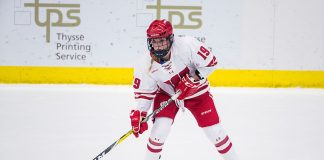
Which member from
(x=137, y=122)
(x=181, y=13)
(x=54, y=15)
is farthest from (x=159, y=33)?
(x=54, y=15)

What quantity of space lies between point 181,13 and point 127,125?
2.72m

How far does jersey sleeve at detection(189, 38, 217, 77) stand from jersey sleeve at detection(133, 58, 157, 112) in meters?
0.26

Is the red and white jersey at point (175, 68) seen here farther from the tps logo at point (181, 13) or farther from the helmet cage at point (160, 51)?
the tps logo at point (181, 13)

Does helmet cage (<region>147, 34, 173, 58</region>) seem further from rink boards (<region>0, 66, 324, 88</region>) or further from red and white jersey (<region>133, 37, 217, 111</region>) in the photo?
rink boards (<region>0, 66, 324, 88</region>)

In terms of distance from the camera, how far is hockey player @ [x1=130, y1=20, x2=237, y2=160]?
2322 millimetres

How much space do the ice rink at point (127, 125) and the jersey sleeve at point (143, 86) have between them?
0.52 metres

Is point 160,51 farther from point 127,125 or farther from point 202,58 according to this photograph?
point 127,125

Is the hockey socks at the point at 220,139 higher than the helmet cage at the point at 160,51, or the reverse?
the helmet cage at the point at 160,51

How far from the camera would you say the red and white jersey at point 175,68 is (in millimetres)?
2320

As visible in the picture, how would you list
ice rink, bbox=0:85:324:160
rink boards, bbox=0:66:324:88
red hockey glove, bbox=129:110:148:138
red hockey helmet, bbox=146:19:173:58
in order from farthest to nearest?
rink boards, bbox=0:66:324:88, ice rink, bbox=0:85:324:160, red hockey glove, bbox=129:110:148:138, red hockey helmet, bbox=146:19:173:58

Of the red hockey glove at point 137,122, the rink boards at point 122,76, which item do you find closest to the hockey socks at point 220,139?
the red hockey glove at point 137,122

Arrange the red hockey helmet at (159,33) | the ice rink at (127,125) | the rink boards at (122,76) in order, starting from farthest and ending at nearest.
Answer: the rink boards at (122,76) < the ice rink at (127,125) < the red hockey helmet at (159,33)

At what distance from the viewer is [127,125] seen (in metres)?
3.71

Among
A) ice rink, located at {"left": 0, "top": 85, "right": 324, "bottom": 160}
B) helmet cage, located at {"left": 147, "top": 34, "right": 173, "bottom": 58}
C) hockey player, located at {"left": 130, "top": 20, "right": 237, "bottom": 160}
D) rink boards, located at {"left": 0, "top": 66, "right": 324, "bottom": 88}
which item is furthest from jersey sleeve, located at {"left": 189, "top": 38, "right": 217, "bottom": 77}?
rink boards, located at {"left": 0, "top": 66, "right": 324, "bottom": 88}
